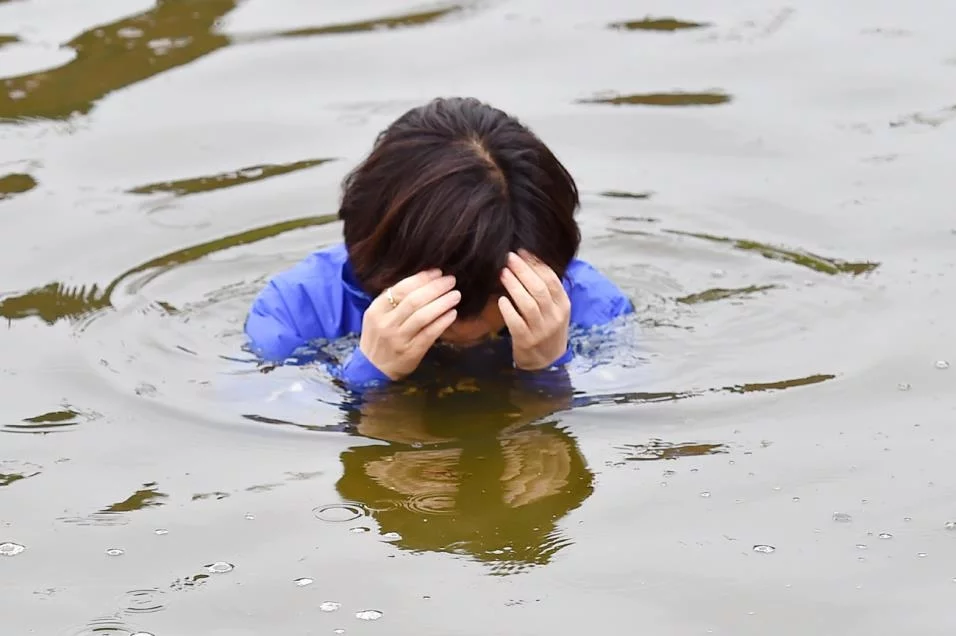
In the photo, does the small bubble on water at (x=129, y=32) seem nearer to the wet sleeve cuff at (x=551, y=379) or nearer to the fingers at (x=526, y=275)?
the wet sleeve cuff at (x=551, y=379)

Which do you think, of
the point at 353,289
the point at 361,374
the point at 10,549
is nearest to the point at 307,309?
the point at 353,289

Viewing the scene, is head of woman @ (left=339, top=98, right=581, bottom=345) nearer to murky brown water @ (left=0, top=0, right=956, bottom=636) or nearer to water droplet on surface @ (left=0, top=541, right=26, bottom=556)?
murky brown water @ (left=0, top=0, right=956, bottom=636)

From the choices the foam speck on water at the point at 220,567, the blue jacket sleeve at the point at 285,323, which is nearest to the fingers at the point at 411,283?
the blue jacket sleeve at the point at 285,323

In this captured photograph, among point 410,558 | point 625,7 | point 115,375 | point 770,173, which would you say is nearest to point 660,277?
point 770,173

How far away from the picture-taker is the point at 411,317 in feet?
12.2

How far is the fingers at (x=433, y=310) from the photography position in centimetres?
367

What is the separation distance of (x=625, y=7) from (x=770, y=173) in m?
1.86

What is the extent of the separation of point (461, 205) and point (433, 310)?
0.26 metres

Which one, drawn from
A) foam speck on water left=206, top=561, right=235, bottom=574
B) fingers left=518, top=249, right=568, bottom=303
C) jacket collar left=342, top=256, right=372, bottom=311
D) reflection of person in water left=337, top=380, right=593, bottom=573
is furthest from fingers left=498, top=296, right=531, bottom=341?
foam speck on water left=206, top=561, right=235, bottom=574

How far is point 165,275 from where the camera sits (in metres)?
5.04

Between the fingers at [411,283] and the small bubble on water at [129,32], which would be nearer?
the fingers at [411,283]

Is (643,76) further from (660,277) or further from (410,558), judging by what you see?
(410,558)

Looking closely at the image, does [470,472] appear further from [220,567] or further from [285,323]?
[285,323]

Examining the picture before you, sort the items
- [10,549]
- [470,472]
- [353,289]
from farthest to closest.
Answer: [353,289] → [470,472] → [10,549]
